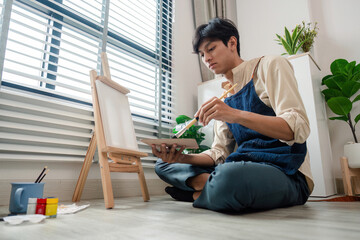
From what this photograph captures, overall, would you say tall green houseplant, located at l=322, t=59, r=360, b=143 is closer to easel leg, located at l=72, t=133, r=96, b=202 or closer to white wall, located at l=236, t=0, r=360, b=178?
white wall, located at l=236, t=0, r=360, b=178

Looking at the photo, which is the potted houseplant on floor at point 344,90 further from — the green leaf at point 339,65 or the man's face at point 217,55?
the man's face at point 217,55

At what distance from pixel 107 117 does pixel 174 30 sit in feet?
5.74

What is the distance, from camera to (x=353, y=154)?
220cm

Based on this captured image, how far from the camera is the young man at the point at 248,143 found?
3.37 ft

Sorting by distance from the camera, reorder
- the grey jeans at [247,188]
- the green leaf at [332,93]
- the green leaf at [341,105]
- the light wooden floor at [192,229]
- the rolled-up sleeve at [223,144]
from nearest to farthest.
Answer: the light wooden floor at [192,229] < the grey jeans at [247,188] < the rolled-up sleeve at [223,144] < the green leaf at [341,105] < the green leaf at [332,93]

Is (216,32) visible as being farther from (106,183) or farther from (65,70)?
(65,70)

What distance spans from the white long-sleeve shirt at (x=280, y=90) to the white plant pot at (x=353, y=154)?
3.88 feet

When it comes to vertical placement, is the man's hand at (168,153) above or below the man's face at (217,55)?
below

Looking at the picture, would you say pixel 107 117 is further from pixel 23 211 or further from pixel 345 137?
pixel 345 137

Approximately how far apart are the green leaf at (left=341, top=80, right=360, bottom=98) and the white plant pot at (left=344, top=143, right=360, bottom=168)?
1.63 feet

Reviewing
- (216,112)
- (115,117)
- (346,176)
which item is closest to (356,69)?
(346,176)

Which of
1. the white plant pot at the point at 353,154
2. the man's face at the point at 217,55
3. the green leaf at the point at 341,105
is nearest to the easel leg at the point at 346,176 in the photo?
the white plant pot at the point at 353,154

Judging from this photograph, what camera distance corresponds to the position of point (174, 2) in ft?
9.67

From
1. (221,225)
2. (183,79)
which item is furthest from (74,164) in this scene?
(183,79)
